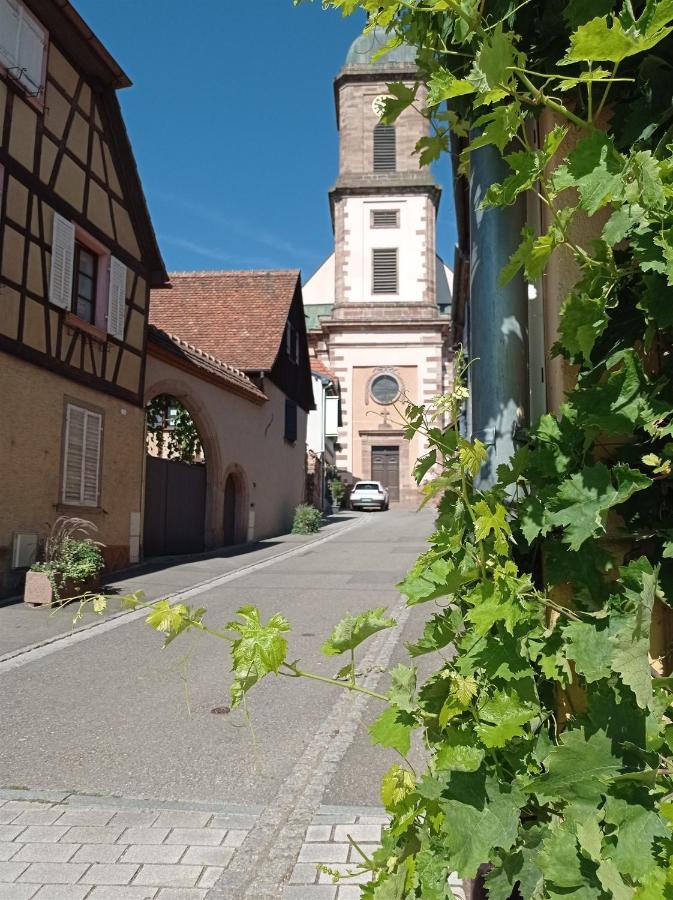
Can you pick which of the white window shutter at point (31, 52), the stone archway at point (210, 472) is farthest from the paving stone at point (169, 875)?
the stone archway at point (210, 472)

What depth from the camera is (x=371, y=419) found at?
38.1 meters

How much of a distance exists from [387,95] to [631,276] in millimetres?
1184

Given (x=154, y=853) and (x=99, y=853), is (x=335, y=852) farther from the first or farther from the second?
(x=99, y=853)

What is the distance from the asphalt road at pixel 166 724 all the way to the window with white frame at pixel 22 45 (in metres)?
7.36

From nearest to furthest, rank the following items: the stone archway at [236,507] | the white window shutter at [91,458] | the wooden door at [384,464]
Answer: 1. the white window shutter at [91,458]
2. the stone archway at [236,507]
3. the wooden door at [384,464]

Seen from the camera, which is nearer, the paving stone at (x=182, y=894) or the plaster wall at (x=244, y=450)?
the paving stone at (x=182, y=894)

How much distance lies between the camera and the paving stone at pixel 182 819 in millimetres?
3334

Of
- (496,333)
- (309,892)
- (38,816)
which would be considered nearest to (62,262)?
(38,816)

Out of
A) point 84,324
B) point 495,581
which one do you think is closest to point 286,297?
point 84,324

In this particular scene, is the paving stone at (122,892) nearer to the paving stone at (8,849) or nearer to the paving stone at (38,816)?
the paving stone at (8,849)

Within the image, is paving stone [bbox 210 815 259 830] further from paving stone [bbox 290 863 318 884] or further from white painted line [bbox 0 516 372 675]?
white painted line [bbox 0 516 372 675]

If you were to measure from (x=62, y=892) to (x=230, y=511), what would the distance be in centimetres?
1649

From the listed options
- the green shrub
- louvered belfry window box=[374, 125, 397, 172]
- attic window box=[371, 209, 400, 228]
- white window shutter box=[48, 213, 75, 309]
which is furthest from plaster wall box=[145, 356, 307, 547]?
louvered belfry window box=[374, 125, 397, 172]

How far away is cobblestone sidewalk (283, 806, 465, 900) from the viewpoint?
8.86 ft
